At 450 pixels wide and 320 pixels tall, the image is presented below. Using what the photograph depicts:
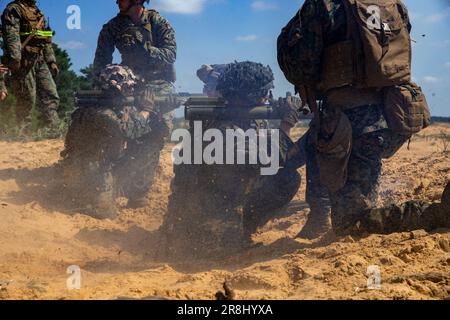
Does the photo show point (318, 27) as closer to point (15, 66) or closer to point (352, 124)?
point (352, 124)

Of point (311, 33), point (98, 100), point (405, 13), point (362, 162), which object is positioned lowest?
point (362, 162)

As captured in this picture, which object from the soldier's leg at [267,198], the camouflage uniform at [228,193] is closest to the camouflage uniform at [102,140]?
the camouflage uniform at [228,193]

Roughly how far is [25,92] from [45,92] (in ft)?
1.19

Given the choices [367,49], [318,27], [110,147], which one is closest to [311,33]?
[318,27]

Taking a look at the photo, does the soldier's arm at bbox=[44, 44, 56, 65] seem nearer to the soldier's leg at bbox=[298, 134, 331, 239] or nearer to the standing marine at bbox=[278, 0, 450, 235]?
the soldier's leg at bbox=[298, 134, 331, 239]

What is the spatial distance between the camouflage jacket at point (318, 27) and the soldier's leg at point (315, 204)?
0.90 meters

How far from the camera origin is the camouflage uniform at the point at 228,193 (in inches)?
205

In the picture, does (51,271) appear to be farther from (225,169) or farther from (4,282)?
(225,169)

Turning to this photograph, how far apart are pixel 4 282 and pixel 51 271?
0.78 metres

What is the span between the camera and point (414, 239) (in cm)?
406

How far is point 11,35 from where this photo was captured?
9.54 m

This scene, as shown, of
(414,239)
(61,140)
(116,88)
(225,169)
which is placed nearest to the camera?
(414,239)
